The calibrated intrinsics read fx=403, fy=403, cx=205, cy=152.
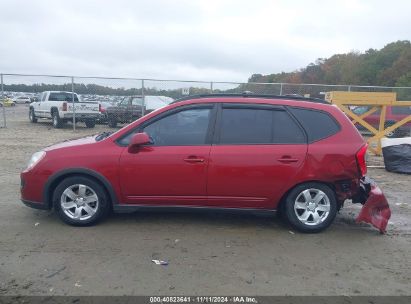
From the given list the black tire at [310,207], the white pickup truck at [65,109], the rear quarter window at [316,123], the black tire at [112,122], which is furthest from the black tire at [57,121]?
the black tire at [310,207]

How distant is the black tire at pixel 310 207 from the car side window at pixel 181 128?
136cm

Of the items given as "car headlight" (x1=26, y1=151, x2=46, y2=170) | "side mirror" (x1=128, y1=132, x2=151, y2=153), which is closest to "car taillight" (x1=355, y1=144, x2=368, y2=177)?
"side mirror" (x1=128, y1=132, x2=151, y2=153)

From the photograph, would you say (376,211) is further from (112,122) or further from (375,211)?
A: (112,122)

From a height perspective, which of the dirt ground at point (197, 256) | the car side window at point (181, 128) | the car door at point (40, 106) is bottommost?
the dirt ground at point (197, 256)

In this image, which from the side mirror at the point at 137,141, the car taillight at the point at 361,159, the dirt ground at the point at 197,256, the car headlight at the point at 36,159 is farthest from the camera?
the car headlight at the point at 36,159

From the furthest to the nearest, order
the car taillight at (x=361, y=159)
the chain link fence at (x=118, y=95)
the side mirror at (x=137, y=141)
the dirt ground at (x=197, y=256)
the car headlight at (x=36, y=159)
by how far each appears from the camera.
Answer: the chain link fence at (x=118, y=95) → the car headlight at (x=36, y=159) → the car taillight at (x=361, y=159) → the side mirror at (x=137, y=141) → the dirt ground at (x=197, y=256)

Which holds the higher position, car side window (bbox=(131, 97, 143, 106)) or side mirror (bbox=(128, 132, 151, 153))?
car side window (bbox=(131, 97, 143, 106))

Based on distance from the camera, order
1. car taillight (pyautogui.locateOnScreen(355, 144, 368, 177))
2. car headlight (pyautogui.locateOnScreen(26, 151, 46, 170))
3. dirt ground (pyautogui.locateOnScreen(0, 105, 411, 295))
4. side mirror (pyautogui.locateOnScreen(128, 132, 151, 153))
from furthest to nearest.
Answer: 1. car headlight (pyautogui.locateOnScreen(26, 151, 46, 170))
2. car taillight (pyautogui.locateOnScreen(355, 144, 368, 177))
3. side mirror (pyautogui.locateOnScreen(128, 132, 151, 153))
4. dirt ground (pyautogui.locateOnScreen(0, 105, 411, 295))

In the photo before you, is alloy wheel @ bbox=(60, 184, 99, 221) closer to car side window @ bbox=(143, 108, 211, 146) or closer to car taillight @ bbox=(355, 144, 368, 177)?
car side window @ bbox=(143, 108, 211, 146)

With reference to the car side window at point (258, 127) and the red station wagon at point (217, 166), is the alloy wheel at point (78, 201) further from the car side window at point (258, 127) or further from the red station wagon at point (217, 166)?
the car side window at point (258, 127)

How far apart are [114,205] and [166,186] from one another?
0.72 m

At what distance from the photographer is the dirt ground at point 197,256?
3635 mm

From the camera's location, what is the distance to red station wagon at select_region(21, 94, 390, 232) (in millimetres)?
4949

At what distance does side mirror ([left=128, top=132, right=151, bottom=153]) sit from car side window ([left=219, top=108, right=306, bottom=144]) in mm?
914
